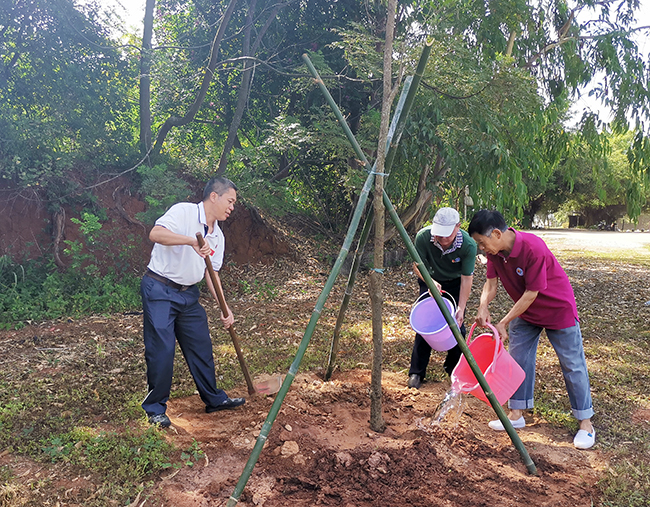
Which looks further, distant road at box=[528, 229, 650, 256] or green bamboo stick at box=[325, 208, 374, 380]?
distant road at box=[528, 229, 650, 256]

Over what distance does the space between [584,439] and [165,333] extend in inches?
116

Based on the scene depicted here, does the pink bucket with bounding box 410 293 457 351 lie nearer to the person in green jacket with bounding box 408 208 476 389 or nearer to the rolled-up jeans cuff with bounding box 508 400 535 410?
the person in green jacket with bounding box 408 208 476 389

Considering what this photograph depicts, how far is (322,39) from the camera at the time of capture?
31.7 feet

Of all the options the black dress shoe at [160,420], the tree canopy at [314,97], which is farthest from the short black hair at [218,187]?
Answer: the tree canopy at [314,97]

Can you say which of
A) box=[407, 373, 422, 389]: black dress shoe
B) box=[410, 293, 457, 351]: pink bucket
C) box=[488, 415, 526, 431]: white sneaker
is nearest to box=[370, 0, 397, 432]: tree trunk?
box=[410, 293, 457, 351]: pink bucket

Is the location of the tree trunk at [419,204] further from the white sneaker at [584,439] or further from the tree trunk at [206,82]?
the white sneaker at [584,439]

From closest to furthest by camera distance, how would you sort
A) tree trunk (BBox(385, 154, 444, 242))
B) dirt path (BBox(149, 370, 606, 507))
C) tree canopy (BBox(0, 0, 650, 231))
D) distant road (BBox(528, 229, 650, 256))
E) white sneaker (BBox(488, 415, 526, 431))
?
1. dirt path (BBox(149, 370, 606, 507))
2. white sneaker (BBox(488, 415, 526, 431))
3. tree canopy (BBox(0, 0, 650, 231))
4. tree trunk (BBox(385, 154, 444, 242))
5. distant road (BBox(528, 229, 650, 256))

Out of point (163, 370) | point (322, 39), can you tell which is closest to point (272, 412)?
point (163, 370)

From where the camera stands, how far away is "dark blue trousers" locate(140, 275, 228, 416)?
132 inches

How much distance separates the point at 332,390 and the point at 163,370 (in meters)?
1.43

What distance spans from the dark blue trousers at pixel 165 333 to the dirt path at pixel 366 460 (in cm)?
33

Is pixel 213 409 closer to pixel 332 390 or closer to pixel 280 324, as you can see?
pixel 332 390

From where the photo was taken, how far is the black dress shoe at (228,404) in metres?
3.77

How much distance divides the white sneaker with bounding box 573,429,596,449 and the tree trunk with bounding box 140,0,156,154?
7.62m
